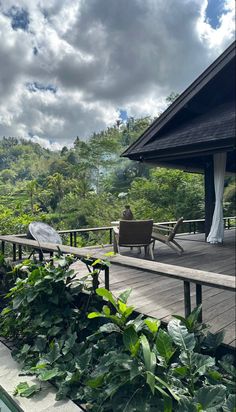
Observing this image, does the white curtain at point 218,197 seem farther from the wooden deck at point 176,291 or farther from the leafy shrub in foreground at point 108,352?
the leafy shrub in foreground at point 108,352

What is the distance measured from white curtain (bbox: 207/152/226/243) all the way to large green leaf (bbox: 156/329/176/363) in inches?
168

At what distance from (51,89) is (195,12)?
628cm

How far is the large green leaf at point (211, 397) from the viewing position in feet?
4.96

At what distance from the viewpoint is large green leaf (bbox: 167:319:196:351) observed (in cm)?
176

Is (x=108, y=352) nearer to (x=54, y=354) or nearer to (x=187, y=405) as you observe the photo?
(x=54, y=354)

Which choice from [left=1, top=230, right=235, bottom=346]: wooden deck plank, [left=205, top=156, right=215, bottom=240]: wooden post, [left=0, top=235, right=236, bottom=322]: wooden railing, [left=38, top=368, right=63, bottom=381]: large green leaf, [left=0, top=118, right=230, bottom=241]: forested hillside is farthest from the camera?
[left=0, top=118, right=230, bottom=241]: forested hillside

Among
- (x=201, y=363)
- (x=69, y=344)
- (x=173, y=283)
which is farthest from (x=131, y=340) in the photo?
(x=173, y=283)

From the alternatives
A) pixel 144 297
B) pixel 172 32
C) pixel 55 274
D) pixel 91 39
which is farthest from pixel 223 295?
pixel 91 39

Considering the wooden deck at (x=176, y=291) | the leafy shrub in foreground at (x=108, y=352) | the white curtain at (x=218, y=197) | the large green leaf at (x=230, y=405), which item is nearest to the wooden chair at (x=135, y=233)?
the wooden deck at (x=176, y=291)

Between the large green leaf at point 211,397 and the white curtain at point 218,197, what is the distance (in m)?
4.44

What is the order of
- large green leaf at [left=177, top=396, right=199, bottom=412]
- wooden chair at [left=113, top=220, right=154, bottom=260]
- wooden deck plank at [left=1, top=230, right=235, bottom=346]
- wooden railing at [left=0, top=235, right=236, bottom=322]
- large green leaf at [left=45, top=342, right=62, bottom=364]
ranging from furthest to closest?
wooden chair at [left=113, top=220, right=154, bottom=260] → large green leaf at [left=45, top=342, right=62, bottom=364] → wooden deck plank at [left=1, top=230, right=235, bottom=346] → wooden railing at [left=0, top=235, right=236, bottom=322] → large green leaf at [left=177, top=396, right=199, bottom=412]

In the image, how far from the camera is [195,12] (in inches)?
82.4

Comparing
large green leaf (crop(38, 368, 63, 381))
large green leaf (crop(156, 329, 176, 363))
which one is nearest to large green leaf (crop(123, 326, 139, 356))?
large green leaf (crop(156, 329, 176, 363))

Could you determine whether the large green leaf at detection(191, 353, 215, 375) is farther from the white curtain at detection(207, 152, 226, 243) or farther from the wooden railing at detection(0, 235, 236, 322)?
the white curtain at detection(207, 152, 226, 243)
